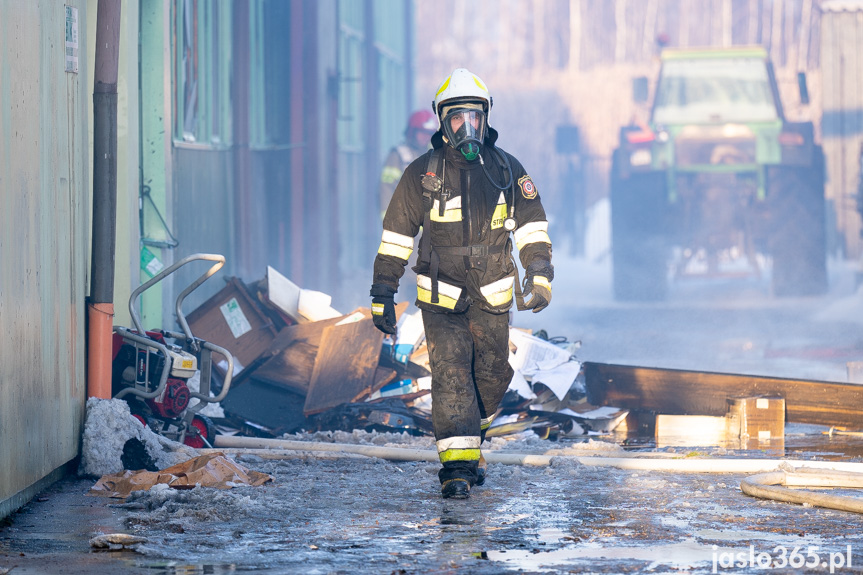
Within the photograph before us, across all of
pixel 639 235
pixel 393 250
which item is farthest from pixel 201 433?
pixel 639 235

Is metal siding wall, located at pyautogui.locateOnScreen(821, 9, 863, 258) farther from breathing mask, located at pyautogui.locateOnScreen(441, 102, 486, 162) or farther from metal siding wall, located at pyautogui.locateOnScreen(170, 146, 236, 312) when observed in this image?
breathing mask, located at pyautogui.locateOnScreen(441, 102, 486, 162)

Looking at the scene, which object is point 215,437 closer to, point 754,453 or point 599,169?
point 754,453

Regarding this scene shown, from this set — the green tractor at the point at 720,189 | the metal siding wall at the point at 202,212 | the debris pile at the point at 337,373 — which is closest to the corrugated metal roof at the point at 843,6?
the green tractor at the point at 720,189

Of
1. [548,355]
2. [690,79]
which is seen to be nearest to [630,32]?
[690,79]

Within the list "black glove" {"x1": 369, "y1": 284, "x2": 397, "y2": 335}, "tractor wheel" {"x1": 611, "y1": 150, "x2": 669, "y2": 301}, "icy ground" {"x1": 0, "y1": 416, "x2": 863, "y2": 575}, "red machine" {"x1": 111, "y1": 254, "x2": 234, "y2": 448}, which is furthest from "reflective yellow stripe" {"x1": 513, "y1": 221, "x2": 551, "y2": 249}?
"tractor wheel" {"x1": 611, "y1": 150, "x2": 669, "y2": 301}

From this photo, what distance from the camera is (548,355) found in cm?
845

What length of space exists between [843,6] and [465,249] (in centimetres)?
1421

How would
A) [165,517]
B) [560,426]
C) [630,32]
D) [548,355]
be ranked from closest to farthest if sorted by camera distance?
1. [165,517]
2. [560,426]
3. [548,355]
4. [630,32]

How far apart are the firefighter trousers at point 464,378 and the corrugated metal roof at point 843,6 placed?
14.0m

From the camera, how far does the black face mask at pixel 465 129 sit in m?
5.70

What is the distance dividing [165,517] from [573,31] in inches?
1468

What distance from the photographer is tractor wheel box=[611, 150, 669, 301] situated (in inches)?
582

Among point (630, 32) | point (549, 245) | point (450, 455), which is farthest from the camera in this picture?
point (630, 32)

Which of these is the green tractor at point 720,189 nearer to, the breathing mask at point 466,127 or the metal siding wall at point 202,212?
the metal siding wall at point 202,212
